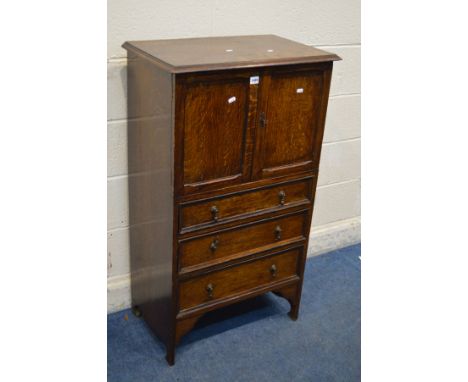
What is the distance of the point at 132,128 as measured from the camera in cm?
215

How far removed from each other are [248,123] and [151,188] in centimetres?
46

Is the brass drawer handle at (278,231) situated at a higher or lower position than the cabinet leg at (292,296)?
higher

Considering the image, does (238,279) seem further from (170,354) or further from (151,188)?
(151,188)

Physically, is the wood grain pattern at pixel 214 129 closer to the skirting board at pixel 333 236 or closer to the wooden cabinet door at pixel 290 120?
the wooden cabinet door at pixel 290 120

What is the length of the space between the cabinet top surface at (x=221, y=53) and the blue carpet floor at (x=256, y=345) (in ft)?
4.01

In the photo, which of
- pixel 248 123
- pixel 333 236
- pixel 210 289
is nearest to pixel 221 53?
pixel 248 123

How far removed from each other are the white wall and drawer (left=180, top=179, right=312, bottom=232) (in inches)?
18.6

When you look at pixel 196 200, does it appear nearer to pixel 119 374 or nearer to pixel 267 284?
pixel 267 284

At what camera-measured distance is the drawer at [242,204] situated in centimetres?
197

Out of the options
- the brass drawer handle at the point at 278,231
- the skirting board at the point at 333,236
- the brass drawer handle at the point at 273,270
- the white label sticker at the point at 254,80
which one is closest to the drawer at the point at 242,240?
the brass drawer handle at the point at 278,231

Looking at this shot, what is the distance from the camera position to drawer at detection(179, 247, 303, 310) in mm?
2127

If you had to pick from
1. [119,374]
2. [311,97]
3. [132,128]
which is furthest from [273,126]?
[119,374]

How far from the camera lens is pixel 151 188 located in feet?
6.77

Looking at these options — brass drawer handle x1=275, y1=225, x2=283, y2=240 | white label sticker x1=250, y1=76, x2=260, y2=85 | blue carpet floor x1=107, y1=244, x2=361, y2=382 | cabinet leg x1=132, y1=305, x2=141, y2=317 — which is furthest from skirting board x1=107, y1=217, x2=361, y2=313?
white label sticker x1=250, y1=76, x2=260, y2=85
